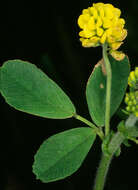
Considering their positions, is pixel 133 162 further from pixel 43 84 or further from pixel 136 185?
pixel 43 84

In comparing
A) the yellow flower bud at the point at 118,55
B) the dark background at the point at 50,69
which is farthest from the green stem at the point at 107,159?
the dark background at the point at 50,69

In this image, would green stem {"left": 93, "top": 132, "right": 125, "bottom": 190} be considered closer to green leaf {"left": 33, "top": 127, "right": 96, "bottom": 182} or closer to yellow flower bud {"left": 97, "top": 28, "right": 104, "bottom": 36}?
green leaf {"left": 33, "top": 127, "right": 96, "bottom": 182}

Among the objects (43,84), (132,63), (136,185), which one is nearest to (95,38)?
(43,84)

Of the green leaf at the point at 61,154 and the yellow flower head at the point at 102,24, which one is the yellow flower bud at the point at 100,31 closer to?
the yellow flower head at the point at 102,24

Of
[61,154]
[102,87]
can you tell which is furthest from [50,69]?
Answer: [61,154]

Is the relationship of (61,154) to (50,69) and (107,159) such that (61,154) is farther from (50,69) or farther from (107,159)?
(50,69)

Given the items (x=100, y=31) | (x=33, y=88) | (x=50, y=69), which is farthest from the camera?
(x=50, y=69)

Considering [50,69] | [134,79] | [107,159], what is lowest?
[107,159]

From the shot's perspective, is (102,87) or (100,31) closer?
(100,31)
